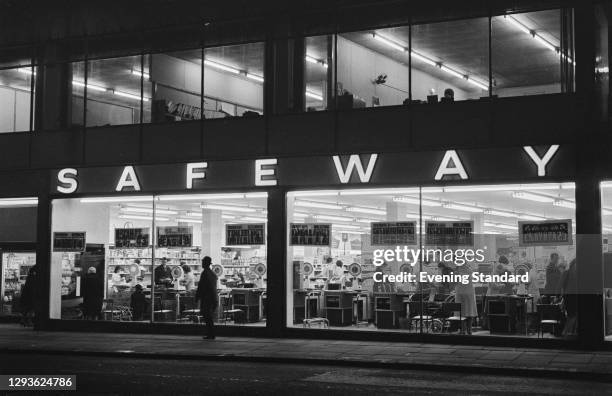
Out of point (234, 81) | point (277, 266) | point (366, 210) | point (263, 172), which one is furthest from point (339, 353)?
point (234, 81)

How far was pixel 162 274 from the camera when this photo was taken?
22.2 meters

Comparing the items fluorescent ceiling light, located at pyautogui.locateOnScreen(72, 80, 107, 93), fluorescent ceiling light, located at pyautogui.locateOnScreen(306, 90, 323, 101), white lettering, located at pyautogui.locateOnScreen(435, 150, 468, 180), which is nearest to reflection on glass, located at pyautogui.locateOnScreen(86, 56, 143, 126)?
fluorescent ceiling light, located at pyautogui.locateOnScreen(72, 80, 107, 93)

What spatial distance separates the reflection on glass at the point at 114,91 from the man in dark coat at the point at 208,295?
5.02m

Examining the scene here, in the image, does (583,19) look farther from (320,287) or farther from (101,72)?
(101,72)

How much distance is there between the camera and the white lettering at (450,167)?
1884cm

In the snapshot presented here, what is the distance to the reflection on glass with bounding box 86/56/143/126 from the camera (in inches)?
892

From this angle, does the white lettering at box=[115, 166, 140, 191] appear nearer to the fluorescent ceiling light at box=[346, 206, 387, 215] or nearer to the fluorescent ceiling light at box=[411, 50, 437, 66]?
the fluorescent ceiling light at box=[346, 206, 387, 215]

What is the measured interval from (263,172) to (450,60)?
212 inches

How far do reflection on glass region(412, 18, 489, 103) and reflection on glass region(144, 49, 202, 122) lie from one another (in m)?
5.97

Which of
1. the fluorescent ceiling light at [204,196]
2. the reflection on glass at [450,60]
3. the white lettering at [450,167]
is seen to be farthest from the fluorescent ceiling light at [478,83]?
the fluorescent ceiling light at [204,196]

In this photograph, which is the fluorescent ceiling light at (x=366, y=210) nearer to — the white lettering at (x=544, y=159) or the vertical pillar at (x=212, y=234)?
the vertical pillar at (x=212, y=234)

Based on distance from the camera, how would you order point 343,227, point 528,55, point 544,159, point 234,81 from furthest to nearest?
point 234,81
point 343,227
point 528,55
point 544,159

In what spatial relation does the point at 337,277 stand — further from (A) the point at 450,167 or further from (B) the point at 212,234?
(A) the point at 450,167

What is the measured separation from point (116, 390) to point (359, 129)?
32.7 ft
